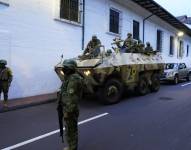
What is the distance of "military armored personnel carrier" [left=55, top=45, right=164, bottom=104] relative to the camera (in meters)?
10.8

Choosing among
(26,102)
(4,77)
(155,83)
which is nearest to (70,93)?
(4,77)

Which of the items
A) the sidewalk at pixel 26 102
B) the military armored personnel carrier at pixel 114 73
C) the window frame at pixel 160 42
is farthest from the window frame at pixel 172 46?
the sidewalk at pixel 26 102

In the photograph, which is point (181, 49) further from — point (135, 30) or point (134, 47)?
point (134, 47)

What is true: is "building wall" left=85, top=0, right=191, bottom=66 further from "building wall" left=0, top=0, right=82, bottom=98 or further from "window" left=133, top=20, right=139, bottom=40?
"building wall" left=0, top=0, right=82, bottom=98

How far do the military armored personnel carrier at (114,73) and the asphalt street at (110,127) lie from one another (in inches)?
24.8

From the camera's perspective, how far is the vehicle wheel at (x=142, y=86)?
13.9m

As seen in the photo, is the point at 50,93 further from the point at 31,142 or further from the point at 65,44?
the point at 31,142

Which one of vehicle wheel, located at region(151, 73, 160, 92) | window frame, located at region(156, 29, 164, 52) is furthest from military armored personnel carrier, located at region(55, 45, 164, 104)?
window frame, located at region(156, 29, 164, 52)

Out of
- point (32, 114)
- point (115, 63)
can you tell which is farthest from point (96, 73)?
point (32, 114)

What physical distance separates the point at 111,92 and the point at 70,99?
20.2ft

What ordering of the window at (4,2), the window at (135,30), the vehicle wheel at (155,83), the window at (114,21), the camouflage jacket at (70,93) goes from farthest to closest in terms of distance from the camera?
the window at (135,30) → the window at (114,21) → the vehicle wheel at (155,83) → the window at (4,2) → the camouflage jacket at (70,93)

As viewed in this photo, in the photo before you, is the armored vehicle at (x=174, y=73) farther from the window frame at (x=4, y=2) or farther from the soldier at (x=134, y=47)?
the window frame at (x=4, y=2)

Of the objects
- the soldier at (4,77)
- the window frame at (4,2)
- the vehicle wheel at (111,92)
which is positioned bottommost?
the vehicle wheel at (111,92)

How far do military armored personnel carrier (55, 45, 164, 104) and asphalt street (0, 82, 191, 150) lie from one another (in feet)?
2.07
